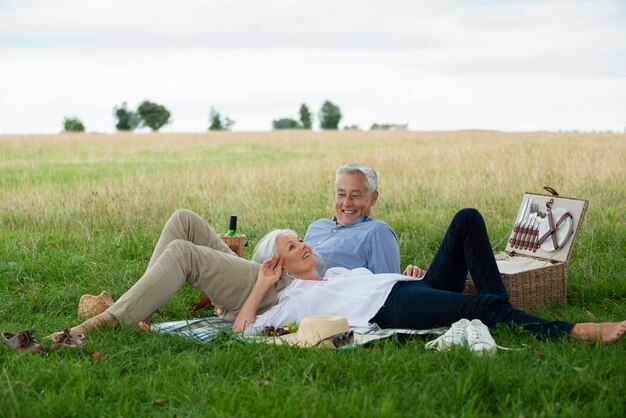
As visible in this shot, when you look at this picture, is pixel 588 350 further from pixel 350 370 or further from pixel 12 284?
pixel 12 284

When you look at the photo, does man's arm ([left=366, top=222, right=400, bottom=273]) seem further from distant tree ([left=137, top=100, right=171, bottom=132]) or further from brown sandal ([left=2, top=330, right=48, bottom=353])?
distant tree ([left=137, top=100, right=171, bottom=132])

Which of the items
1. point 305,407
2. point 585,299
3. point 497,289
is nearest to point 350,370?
point 305,407

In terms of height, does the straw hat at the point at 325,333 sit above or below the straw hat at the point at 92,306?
above

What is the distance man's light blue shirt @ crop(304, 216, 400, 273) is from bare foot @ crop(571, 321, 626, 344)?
1.38 metres

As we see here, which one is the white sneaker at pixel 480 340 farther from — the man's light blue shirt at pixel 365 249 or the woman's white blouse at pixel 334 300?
the man's light blue shirt at pixel 365 249

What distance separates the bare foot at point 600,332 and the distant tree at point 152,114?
242 ft

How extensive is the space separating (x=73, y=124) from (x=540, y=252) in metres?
64.8

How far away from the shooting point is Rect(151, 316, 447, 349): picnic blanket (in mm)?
4535

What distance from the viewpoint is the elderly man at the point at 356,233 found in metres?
5.48

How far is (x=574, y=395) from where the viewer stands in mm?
3623

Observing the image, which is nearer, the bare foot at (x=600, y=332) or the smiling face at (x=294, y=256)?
the bare foot at (x=600, y=332)

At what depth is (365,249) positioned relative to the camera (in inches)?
217

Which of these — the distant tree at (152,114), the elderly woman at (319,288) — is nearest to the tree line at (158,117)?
the distant tree at (152,114)

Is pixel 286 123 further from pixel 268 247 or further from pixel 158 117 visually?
pixel 268 247
